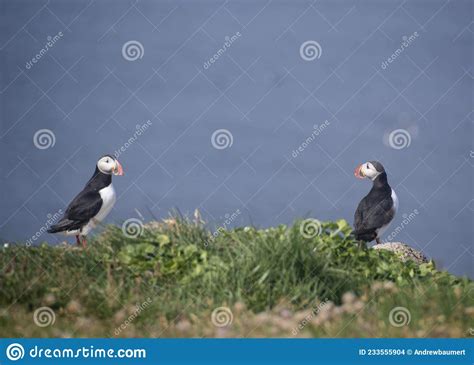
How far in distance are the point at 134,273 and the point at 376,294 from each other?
2955 millimetres

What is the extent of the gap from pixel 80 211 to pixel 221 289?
3.44 meters

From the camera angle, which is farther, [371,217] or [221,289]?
[371,217]

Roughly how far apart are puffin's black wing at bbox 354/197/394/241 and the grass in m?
1.27

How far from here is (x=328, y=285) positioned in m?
8.45

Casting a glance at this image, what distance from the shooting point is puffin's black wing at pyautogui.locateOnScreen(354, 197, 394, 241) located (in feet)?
36.2

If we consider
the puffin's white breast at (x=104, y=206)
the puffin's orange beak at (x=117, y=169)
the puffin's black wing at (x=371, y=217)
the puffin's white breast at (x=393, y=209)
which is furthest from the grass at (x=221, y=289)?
the puffin's white breast at (x=393, y=209)

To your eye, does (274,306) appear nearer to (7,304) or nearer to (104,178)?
(7,304)

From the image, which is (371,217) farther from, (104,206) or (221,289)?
(104,206)

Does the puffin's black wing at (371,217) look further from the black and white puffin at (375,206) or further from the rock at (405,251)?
the rock at (405,251)

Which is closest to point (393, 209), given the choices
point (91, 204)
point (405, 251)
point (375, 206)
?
point (375, 206)

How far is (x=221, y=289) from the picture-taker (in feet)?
26.0

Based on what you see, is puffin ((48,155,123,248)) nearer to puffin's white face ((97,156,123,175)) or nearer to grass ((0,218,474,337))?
puffin's white face ((97,156,123,175))

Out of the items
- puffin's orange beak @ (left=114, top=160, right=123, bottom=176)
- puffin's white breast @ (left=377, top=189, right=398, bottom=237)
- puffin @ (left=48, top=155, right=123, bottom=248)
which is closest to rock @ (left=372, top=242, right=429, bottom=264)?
puffin's white breast @ (left=377, top=189, right=398, bottom=237)

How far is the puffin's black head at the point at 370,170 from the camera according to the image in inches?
463
